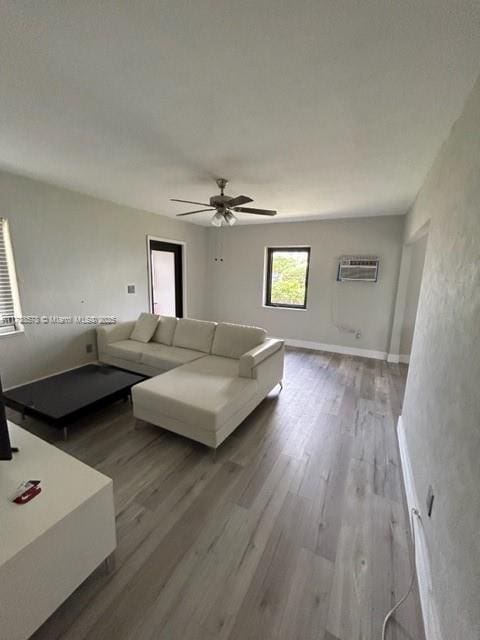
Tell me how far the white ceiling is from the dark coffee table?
2.13 meters

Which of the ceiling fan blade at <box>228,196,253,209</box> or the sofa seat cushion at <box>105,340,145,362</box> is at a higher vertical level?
the ceiling fan blade at <box>228,196,253,209</box>

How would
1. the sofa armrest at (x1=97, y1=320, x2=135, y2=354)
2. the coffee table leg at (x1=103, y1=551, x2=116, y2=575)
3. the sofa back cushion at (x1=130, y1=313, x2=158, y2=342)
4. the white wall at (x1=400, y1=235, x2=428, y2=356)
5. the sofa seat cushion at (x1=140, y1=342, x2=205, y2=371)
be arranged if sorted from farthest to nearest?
the white wall at (x1=400, y1=235, x2=428, y2=356)
the sofa back cushion at (x1=130, y1=313, x2=158, y2=342)
the sofa armrest at (x1=97, y1=320, x2=135, y2=354)
the sofa seat cushion at (x1=140, y1=342, x2=205, y2=371)
the coffee table leg at (x1=103, y1=551, x2=116, y2=575)

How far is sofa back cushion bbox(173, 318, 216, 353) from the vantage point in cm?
338

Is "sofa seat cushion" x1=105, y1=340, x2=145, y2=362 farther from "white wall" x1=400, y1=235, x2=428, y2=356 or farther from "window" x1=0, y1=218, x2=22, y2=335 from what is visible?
"white wall" x1=400, y1=235, x2=428, y2=356

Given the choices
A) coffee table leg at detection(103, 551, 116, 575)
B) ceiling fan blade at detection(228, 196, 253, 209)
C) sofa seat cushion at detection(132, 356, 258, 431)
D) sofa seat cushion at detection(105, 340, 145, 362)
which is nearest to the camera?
coffee table leg at detection(103, 551, 116, 575)

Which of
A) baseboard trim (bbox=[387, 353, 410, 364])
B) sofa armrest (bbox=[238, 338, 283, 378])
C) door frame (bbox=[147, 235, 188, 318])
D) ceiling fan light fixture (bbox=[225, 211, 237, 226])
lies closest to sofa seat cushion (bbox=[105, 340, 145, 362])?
door frame (bbox=[147, 235, 188, 318])

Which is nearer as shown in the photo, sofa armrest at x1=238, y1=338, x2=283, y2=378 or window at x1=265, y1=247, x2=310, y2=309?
sofa armrest at x1=238, y1=338, x2=283, y2=378

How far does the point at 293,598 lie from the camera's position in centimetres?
119

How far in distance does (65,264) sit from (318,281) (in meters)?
3.97

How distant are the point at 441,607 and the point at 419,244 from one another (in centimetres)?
422

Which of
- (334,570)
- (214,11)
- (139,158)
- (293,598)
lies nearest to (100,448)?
(293,598)

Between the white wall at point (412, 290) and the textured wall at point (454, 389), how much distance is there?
2299mm

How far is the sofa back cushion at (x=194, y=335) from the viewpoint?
338cm

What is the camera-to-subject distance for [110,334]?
3.66 meters
